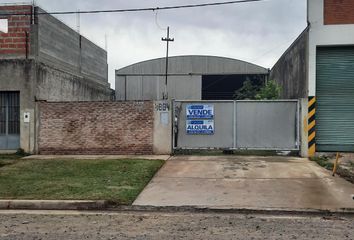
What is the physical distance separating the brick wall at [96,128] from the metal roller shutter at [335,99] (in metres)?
6.11

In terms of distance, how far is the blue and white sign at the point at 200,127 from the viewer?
51.5 ft

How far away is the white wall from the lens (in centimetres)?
1471

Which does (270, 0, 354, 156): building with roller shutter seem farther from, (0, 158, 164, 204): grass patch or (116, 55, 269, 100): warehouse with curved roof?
(116, 55, 269, 100): warehouse with curved roof

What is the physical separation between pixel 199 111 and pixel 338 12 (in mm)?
5918

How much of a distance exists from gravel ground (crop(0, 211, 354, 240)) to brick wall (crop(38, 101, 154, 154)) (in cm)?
751

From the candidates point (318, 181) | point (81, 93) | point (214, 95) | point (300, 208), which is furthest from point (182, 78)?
point (300, 208)

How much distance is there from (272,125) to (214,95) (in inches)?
770

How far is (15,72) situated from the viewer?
1648 centimetres

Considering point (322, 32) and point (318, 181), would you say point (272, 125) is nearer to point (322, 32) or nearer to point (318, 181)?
point (322, 32)

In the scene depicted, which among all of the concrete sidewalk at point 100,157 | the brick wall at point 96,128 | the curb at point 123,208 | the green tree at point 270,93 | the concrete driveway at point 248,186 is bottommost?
the curb at point 123,208

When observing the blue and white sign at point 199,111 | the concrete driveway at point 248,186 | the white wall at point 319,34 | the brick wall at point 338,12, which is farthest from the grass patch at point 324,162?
the brick wall at point 338,12

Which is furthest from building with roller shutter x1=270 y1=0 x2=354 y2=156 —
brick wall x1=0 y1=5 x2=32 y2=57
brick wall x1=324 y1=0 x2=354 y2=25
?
brick wall x1=0 y1=5 x2=32 y2=57

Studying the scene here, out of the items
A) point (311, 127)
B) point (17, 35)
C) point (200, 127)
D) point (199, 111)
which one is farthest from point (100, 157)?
point (311, 127)

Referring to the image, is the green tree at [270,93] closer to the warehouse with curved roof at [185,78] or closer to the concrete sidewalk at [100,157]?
the concrete sidewalk at [100,157]
